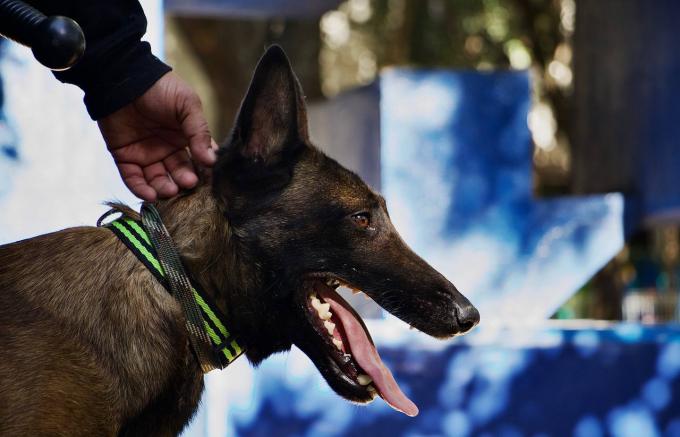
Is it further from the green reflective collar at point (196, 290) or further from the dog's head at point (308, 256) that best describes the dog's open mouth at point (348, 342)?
the green reflective collar at point (196, 290)

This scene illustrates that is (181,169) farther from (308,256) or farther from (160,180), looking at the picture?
(308,256)

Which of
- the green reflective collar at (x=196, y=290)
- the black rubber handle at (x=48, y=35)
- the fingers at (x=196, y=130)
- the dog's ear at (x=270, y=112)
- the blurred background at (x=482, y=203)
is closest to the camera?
the black rubber handle at (x=48, y=35)

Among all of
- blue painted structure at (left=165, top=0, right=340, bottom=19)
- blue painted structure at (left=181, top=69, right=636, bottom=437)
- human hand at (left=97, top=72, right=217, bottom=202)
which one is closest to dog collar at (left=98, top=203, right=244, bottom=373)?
human hand at (left=97, top=72, right=217, bottom=202)

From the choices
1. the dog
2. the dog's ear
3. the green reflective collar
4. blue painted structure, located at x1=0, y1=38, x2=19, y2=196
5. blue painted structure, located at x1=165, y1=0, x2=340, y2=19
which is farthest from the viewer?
blue painted structure, located at x1=165, y1=0, x2=340, y2=19

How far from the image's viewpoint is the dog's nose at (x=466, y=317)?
3.14 metres

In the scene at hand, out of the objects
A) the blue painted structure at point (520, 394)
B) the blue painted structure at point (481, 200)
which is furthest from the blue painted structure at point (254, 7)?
the blue painted structure at point (520, 394)

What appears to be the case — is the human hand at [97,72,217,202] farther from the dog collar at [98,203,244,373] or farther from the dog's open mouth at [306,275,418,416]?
the dog's open mouth at [306,275,418,416]

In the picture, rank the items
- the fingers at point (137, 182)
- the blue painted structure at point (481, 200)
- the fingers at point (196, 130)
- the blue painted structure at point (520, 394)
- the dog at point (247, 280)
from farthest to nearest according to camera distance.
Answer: the blue painted structure at point (481, 200), the blue painted structure at point (520, 394), the fingers at point (137, 182), the fingers at point (196, 130), the dog at point (247, 280)

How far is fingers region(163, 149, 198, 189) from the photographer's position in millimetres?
3203

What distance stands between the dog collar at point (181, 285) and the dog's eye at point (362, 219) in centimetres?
53

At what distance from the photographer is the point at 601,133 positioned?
8883 millimetres

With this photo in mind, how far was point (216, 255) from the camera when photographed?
307cm

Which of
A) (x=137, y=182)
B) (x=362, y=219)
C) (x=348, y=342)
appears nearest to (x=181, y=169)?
(x=137, y=182)

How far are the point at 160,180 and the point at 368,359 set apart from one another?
930 millimetres
